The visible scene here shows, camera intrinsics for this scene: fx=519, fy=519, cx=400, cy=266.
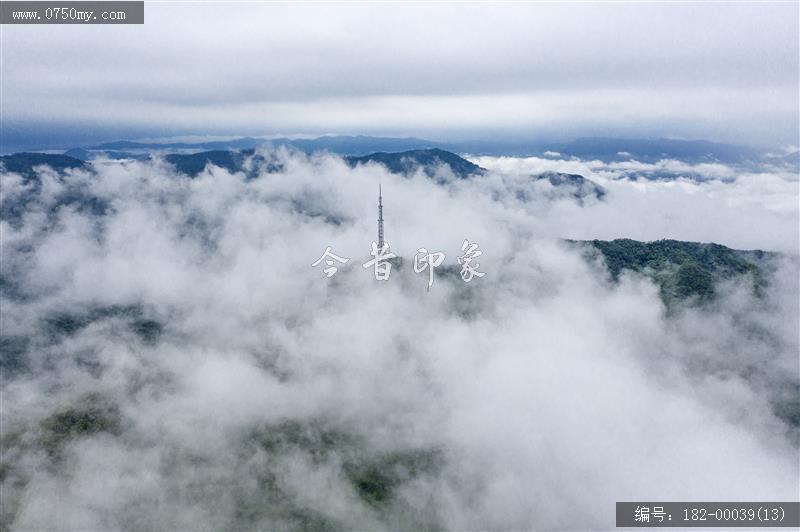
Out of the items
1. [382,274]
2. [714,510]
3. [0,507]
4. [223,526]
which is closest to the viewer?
[714,510]

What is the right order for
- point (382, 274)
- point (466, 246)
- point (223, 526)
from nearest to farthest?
point (382, 274) → point (466, 246) → point (223, 526)

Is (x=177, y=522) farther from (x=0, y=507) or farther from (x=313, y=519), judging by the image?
(x=0, y=507)

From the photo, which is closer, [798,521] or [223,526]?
[798,521]

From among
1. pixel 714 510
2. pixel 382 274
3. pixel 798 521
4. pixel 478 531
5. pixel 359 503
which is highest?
pixel 382 274

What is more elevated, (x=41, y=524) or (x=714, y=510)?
(x=714, y=510)

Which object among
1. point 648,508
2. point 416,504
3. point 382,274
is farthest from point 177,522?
point 648,508

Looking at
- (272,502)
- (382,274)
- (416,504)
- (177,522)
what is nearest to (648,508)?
(382,274)
